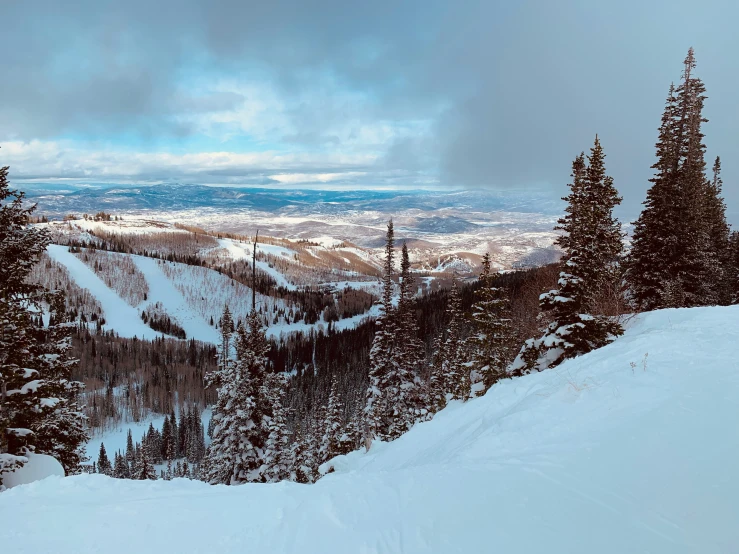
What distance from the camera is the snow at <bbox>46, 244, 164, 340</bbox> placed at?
500 feet

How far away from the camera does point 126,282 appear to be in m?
180

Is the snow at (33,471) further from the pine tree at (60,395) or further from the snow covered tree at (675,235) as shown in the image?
the snow covered tree at (675,235)

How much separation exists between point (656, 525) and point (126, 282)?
21221cm

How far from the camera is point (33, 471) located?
428 inches

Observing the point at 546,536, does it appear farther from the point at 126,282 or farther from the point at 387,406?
the point at 126,282

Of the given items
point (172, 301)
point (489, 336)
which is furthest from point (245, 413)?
point (172, 301)

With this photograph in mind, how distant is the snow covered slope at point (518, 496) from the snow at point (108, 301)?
533ft

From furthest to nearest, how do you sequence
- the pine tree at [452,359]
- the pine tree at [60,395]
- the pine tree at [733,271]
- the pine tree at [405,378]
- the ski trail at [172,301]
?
the ski trail at [172,301] < the pine tree at [733,271] < the pine tree at [405,378] < the pine tree at [452,359] < the pine tree at [60,395]

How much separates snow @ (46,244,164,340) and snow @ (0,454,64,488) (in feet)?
506

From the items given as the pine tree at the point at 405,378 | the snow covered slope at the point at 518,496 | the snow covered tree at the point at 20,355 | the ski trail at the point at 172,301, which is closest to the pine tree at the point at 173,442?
the ski trail at the point at 172,301

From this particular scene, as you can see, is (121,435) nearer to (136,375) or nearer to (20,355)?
(136,375)

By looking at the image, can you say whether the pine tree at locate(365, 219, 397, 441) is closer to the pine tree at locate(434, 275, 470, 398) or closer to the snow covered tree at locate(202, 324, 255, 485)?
the pine tree at locate(434, 275, 470, 398)

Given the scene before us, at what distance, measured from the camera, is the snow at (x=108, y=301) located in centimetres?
15225

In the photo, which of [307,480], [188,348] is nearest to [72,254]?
[188,348]
